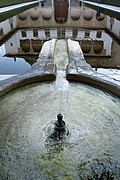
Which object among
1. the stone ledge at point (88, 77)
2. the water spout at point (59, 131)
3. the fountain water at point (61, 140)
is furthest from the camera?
the stone ledge at point (88, 77)

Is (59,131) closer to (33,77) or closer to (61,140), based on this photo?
(61,140)

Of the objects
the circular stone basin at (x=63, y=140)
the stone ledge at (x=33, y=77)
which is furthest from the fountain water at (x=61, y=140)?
the stone ledge at (x=33, y=77)

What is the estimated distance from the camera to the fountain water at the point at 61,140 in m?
2.21

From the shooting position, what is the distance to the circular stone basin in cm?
222

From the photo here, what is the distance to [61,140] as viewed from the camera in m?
2.56

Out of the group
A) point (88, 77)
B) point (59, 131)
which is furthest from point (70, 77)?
point (59, 131)

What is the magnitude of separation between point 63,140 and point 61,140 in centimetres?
2

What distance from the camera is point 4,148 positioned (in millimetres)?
2498

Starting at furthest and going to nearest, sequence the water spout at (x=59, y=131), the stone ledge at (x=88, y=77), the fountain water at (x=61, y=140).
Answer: the stone ledge at (x=88, y=77), the water spout at (x=59, y=131), the fountain water at (x=61, y=140)

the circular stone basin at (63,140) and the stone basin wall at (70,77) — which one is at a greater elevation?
the stone basin wall at (70,77)

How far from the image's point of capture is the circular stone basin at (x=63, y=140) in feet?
7.27

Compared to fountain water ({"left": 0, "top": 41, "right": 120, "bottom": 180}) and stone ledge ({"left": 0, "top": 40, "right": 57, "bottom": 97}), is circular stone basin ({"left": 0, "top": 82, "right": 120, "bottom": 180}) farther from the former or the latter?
stone ledge ({"left": 0, "top": 40, "right": 57, "bottom": 97})

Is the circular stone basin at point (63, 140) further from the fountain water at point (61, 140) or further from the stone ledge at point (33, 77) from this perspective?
the stone ledge at point (33, 77)

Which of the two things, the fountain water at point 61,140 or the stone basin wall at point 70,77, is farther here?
the stone basin wall at point 70,77
